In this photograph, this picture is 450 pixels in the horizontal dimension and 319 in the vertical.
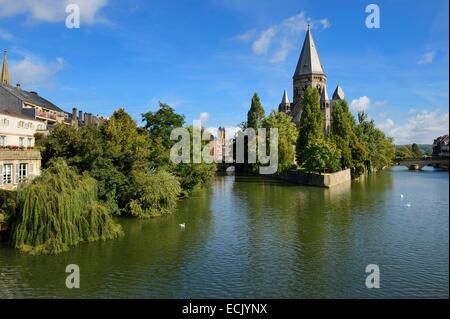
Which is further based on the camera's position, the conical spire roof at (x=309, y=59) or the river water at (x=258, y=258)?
the conical spire roof at (x=309, y=59)

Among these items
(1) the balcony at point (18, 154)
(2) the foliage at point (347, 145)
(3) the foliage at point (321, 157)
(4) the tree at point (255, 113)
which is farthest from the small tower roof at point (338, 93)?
(1) the balcony at point (18, 154)

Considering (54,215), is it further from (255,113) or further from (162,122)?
(255,113)

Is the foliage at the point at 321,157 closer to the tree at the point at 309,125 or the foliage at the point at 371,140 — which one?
the tree at the point at 309,125

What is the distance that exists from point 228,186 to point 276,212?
87.8ft

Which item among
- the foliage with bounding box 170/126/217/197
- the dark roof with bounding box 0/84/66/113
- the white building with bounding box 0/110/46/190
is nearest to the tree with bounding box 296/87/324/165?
the foliage with bounding box 170/126/217/197

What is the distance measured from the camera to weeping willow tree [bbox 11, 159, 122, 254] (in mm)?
24766

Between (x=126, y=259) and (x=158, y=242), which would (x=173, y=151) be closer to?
(x=158, y=242)

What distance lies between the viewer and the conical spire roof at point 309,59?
423 feet

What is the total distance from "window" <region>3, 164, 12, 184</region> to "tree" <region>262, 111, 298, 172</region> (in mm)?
51682

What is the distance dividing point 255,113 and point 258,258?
2886 inches

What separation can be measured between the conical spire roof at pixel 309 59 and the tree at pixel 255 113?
1570 inches

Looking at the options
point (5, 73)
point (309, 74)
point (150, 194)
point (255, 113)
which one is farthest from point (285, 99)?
point (150, 194)

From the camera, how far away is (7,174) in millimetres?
31969
